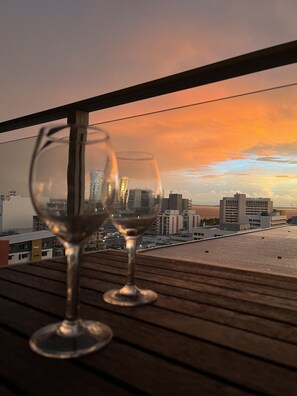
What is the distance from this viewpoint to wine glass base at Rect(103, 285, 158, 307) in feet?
2.50

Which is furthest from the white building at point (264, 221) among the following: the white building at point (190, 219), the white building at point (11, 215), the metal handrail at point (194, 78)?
the white building at point (11, 215)

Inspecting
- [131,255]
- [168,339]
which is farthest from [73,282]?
[131,255]

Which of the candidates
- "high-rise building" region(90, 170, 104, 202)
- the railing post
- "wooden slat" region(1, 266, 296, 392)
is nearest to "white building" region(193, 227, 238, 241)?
the railing post

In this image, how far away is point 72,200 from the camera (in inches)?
24.2

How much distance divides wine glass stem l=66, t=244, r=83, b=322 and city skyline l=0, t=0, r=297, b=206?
5.00 ft

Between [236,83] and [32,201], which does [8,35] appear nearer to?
[236,83]

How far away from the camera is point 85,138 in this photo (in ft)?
1.99

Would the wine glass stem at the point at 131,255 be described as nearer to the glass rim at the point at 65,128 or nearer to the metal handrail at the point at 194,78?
the glass rim at the point at 65,128

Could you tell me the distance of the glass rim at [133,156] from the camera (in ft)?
2.90

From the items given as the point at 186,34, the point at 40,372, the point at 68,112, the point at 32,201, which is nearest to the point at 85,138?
the point at 32,201

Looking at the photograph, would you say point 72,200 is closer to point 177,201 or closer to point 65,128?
point 65,128

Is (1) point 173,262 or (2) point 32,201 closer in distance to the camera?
(2) point 32,201

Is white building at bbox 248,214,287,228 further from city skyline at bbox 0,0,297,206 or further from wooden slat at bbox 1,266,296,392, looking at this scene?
wooden slat at bbox 1,266,296,392

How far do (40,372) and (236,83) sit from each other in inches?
66.2
